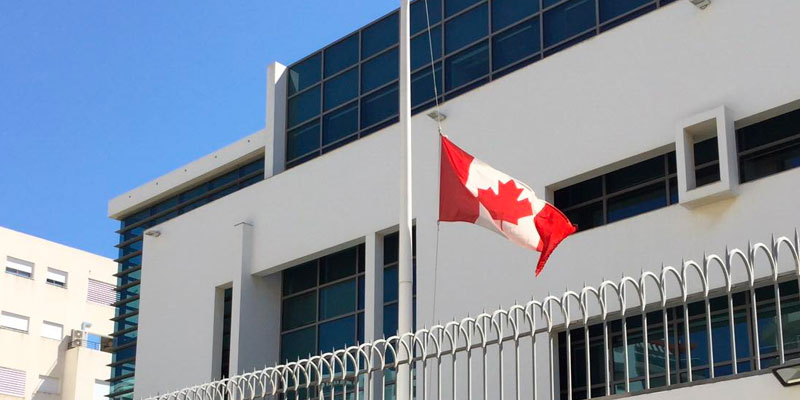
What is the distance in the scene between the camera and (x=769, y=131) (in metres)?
→ 15.2

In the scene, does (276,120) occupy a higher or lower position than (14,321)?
lower

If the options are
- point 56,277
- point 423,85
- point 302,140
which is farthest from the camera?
point 56,277

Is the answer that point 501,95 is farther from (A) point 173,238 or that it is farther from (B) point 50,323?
(B) point 50,323

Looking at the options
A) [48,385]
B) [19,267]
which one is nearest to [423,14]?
[19,267]

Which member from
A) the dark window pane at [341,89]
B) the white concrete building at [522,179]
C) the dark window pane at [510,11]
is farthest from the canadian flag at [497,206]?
the dark window pane at [341,89]

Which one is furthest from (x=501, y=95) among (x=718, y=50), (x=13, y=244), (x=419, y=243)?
(x=13, y=244)

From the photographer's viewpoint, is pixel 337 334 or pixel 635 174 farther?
pixel 337 334

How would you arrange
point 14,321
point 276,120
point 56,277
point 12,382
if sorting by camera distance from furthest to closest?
point 56,277, point 14,321, point 12,382, point 276,120

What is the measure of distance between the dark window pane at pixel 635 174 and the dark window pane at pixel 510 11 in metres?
3.47

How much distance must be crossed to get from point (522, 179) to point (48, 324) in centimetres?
3684

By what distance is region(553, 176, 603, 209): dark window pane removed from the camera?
55.4 ft

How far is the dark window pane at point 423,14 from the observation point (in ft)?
67.8

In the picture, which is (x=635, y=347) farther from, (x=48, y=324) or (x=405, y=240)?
(x=48, y=324)

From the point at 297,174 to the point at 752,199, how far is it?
8.68 metres
